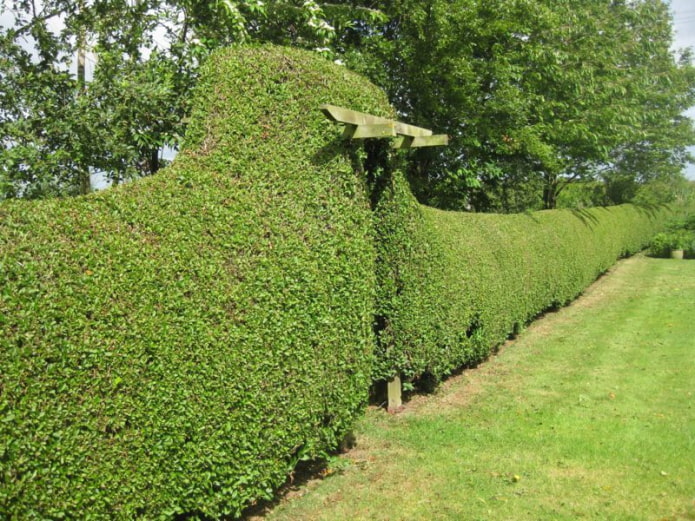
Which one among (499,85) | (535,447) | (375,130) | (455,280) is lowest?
(535,447)

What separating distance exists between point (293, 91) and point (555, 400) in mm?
4823

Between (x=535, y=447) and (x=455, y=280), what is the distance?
270cm

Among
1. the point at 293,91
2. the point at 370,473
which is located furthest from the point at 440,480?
the point at 293,91

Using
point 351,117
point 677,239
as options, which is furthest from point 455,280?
point 677,239

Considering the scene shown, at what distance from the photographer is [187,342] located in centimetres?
365

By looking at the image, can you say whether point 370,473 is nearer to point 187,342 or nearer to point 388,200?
point 187,342

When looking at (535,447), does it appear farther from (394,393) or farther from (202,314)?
(202,314)

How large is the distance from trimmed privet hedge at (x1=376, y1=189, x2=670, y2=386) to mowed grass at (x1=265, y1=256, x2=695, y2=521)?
1.84 ft

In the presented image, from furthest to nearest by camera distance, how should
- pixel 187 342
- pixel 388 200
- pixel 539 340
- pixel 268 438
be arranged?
1. pixel 539 340
2. pixel 388 200
3. pixel 268 438
4. pixel 187 342

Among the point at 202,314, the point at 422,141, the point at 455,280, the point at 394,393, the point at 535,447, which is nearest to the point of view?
the point at 202,314

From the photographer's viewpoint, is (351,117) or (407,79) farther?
(407,79)

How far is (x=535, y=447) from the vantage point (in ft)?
18.2

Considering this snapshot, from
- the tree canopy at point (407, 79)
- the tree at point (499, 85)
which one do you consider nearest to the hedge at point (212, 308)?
the tree canopy at point (407, 79)

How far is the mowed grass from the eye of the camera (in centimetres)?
445
